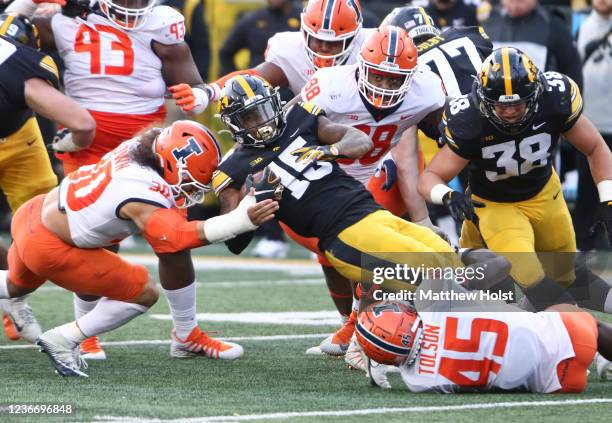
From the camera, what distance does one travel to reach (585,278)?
627 centimetres

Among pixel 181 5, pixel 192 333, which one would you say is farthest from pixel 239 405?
pixel 181 5

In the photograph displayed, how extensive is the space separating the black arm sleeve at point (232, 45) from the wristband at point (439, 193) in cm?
541

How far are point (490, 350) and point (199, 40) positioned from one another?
22.1ft

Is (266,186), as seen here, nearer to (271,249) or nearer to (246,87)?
(246,87)

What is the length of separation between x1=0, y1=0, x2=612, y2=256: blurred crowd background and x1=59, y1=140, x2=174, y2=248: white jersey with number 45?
3.90 meters

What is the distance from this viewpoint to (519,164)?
5.91 m

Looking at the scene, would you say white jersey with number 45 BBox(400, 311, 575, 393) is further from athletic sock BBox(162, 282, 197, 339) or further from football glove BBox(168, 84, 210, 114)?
football glove BBox(168, 84, 210, 114)

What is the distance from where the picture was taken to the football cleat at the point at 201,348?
20.1ft

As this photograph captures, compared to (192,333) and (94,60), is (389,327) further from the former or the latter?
(94,60)

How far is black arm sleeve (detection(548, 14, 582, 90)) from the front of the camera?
30.9ft

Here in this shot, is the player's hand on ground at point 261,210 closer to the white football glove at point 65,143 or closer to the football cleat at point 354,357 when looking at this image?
the football cleat at point 354,357

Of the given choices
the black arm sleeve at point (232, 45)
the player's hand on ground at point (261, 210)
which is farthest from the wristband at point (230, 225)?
the black arm sleeve at point (232, 45)

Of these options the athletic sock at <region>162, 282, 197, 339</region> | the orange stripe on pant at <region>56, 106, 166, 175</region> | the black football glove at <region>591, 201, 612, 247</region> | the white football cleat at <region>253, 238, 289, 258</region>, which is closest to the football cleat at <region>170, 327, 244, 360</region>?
the athletic sock at <region>162, 282, 197, 339</region>

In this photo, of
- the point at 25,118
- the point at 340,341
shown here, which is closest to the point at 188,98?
the point at 25,118
